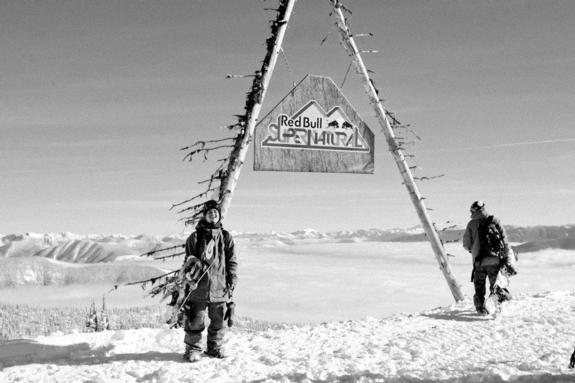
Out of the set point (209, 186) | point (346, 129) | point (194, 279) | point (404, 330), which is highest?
point (346, 129)

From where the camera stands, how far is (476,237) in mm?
9469

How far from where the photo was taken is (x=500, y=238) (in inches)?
366

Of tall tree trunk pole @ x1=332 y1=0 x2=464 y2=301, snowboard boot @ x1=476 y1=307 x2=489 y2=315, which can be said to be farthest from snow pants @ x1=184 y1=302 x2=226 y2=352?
tall tree trunk pole @ x1=332 y1=0 x2=464 y2=301

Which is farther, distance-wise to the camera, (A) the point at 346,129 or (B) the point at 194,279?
→ (A) the point at 346,129

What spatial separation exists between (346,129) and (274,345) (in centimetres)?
442

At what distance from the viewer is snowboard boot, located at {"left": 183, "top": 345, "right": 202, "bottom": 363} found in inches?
255

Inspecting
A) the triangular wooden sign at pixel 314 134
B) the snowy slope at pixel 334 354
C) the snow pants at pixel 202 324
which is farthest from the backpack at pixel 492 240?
the snow pants at pixel 202 324

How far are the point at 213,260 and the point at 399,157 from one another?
18.6ft

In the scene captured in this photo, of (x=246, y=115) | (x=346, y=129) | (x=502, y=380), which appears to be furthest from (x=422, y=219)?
(x=502, y=380)

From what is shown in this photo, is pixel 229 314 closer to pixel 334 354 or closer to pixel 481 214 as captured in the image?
pixel 334 354

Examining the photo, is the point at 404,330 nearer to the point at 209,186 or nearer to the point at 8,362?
the point at 209,186

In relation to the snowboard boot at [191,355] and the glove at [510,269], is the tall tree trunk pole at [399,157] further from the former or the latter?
the snowboard boot at [191,355]

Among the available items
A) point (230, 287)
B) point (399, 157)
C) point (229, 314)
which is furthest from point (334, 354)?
point (399, 157)

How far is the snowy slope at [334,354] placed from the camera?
5758 mm
